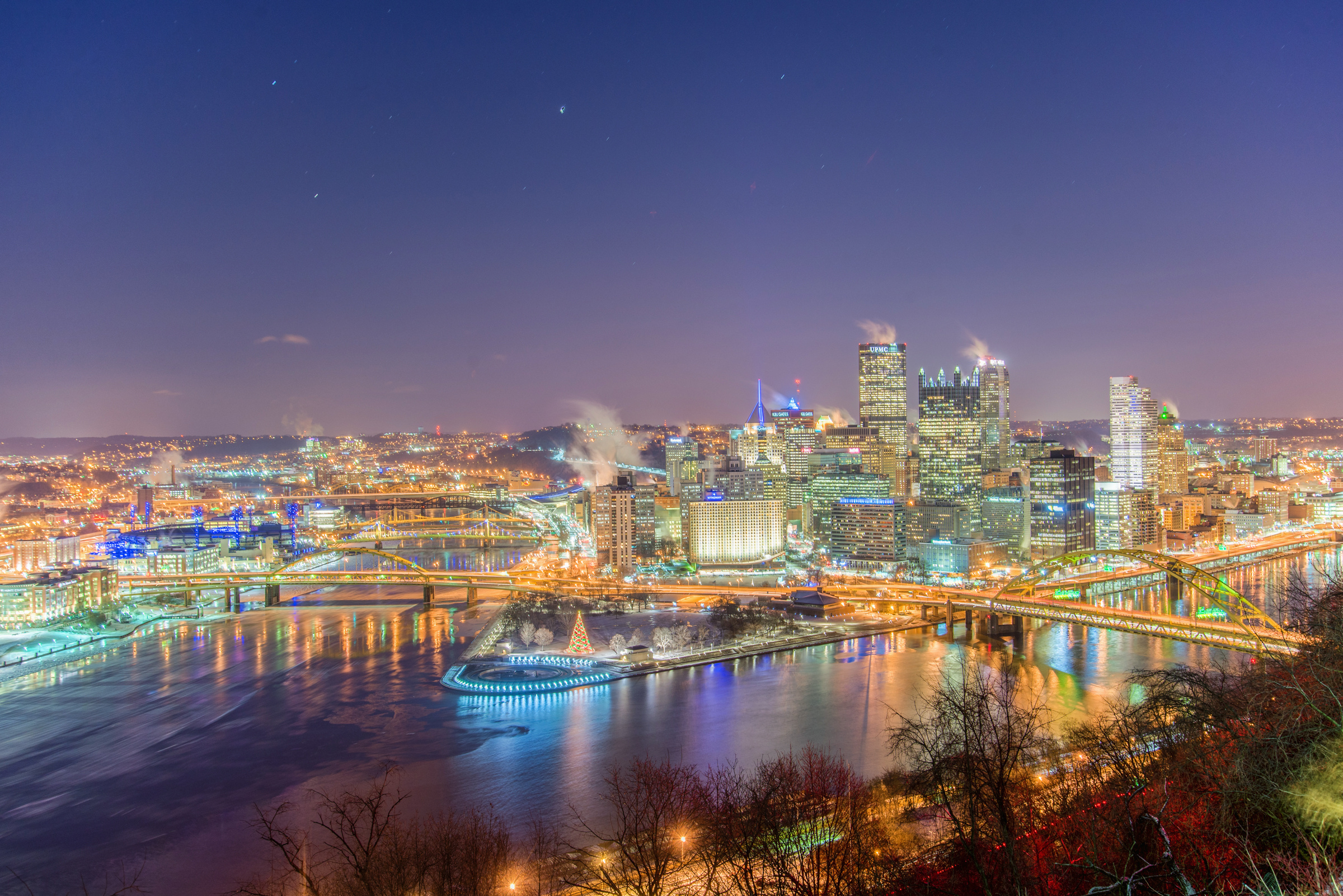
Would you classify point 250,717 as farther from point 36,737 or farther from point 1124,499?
point 1124,499

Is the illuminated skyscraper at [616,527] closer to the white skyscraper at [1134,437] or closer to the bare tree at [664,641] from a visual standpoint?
the bare tree at [664,641]

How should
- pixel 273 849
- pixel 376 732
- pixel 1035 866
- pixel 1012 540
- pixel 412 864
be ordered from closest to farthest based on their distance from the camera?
pixel 1035 866, pixel 412 864, pixel 273 849, pixel 376 732, pixel 1012 540

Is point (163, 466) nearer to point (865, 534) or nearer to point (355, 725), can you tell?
point (865, 534)

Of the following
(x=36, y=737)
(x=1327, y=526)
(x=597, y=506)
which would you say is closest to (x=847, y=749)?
(x=36, y=737)

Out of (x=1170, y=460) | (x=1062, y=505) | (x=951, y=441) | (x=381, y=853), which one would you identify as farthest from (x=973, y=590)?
(x=1170, y=460)

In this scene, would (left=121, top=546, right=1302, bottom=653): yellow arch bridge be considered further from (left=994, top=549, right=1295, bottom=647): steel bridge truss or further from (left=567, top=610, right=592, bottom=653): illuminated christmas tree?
(left=567, top=610, right=592, bottom=653): illuminated christmas tree

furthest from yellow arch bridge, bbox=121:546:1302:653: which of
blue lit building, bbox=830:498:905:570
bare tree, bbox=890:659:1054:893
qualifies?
bare tree, bbox=890:659:1054:893

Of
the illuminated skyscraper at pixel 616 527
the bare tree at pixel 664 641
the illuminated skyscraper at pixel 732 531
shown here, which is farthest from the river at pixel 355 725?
the illuminated skyscraper at pixel 732 531
